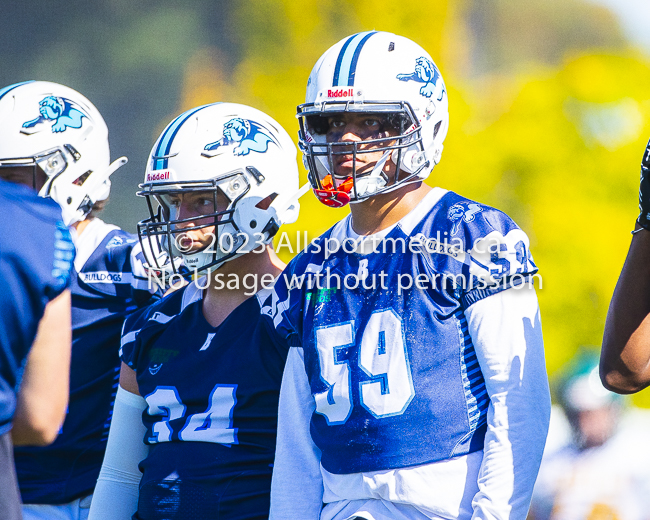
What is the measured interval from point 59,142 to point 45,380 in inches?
57.2

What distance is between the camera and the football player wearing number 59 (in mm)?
1546

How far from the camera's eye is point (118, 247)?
2.50 meters

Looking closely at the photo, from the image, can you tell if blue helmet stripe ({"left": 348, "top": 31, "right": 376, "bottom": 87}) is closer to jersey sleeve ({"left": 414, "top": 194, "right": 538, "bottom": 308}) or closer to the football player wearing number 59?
the football player wearing number 59

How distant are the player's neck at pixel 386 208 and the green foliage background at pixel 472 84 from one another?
207 cm

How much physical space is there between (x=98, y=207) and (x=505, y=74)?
2321 millimetres

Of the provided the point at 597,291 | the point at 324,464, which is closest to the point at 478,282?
the point at 324,464

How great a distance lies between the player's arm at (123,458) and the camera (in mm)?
2066

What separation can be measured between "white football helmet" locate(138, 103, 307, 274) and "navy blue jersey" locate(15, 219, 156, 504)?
19 centimetres

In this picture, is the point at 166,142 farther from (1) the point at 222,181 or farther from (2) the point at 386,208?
(2) the point at 386,208

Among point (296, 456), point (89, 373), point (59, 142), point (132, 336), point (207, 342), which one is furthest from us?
point (59, 142)

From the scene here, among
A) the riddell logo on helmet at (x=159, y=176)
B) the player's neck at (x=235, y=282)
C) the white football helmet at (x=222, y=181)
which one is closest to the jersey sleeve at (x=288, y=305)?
the player's neck at (x=235, y=282)

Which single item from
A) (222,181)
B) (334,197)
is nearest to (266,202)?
(222,181)

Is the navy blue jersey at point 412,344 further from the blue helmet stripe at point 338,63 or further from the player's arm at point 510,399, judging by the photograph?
the blue helmet stripe at point 338,63

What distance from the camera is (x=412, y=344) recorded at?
160 centimetres
